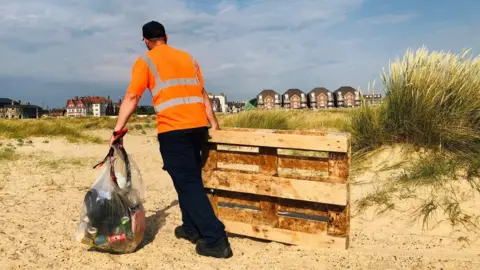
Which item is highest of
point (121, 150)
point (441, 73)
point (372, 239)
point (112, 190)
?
point (441, 73)

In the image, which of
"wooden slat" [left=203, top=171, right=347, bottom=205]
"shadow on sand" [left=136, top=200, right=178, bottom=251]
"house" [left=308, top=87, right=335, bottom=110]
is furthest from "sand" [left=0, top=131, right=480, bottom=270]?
"house" [left=308, top=87, right=335, bottom=110]

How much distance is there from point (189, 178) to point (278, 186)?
0.87 m

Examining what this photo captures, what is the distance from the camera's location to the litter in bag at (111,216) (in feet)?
12.2

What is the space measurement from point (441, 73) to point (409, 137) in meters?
1.17

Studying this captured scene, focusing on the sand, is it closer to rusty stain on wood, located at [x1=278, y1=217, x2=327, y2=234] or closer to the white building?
rusty stain on wood, located at [x1=278, y1=217, x2=327, y2=234]

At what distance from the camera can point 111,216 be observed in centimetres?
375

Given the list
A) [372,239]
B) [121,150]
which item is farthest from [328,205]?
[121,150]

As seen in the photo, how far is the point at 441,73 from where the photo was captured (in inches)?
261

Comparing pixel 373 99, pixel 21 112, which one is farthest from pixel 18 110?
pixel 373 99

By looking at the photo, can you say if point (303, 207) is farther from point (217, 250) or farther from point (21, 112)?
point (21, 112)

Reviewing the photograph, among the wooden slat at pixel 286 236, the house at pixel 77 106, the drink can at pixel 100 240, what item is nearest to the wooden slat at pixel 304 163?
the wooden slat at pixel 286 236

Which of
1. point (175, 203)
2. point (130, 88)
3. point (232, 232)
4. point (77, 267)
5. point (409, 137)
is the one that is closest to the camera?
point (77, 267)

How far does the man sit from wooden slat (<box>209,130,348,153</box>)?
1.24 ft

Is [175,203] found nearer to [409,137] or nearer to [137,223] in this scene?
[137,223]
